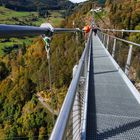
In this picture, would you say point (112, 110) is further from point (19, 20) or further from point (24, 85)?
point (24, 85)

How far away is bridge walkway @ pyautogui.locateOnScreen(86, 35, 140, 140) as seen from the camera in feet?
14.6

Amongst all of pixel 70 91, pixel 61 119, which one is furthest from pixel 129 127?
pixel 61 119

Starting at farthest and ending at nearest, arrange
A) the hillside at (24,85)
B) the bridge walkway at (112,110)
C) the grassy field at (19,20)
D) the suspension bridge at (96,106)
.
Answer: the bridge walkway at (112,110)
the hillside at (24,85)
the grassy field at (19,20)
the suspension bridge at (96,106)

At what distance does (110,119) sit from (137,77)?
2.14 meters

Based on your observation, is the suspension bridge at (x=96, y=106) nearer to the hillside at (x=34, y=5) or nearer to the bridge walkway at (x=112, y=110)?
the bridge walkway at (x=112, y=110)

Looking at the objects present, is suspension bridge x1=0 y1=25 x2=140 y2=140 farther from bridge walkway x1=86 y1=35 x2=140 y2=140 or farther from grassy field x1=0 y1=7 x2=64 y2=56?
grassy field x1=0 y1=7 x2=64 y2=56

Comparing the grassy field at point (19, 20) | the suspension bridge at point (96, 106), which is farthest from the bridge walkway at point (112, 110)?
the grassy field at point (19, 20)

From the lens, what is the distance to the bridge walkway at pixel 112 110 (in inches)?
175

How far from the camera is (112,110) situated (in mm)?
5660

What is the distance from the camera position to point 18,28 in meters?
2.19

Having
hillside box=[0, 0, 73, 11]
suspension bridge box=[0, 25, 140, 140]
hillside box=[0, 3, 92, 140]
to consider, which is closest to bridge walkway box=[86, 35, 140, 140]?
suspension bridge box=[0, 25, 140, 140]

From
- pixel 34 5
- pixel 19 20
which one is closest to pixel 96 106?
pixel 19 20

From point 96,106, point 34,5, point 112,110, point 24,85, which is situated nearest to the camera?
point 112,110

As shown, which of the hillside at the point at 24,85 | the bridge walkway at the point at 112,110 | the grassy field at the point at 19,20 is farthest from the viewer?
the bridge walkway at the point at 112,110
